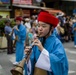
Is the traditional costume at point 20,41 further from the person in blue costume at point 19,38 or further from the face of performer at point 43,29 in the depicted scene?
the face of performer at point 43,29

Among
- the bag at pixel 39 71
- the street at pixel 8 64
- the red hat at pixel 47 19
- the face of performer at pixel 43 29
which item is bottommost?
the street at pixel 8 64

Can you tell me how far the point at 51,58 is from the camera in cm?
A: 340

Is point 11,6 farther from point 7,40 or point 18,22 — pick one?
point 18,22

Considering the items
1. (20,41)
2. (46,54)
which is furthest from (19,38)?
(46,54)

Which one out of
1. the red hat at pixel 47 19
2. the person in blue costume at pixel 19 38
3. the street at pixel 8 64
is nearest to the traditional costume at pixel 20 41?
the person in blue costume at pixel 19 38

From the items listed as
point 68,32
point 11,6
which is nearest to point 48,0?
point 11,6

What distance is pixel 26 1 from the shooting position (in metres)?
25.8

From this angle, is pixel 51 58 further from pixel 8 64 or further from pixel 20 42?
pixel 8 64

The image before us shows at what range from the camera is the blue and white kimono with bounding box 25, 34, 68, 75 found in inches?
134

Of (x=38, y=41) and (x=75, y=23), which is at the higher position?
(x=38, y=41)

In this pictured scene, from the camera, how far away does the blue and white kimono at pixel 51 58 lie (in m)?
3.40

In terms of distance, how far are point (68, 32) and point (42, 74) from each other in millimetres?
14545

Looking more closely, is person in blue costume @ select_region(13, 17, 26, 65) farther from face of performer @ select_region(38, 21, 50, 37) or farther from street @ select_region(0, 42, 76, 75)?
face of performer @ select_region(38, 21, 50, 37)

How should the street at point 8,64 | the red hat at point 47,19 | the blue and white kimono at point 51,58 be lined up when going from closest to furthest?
the blue and white kimono at point 51,58 < the red hat at point 47,19 < the street at point 8,64
